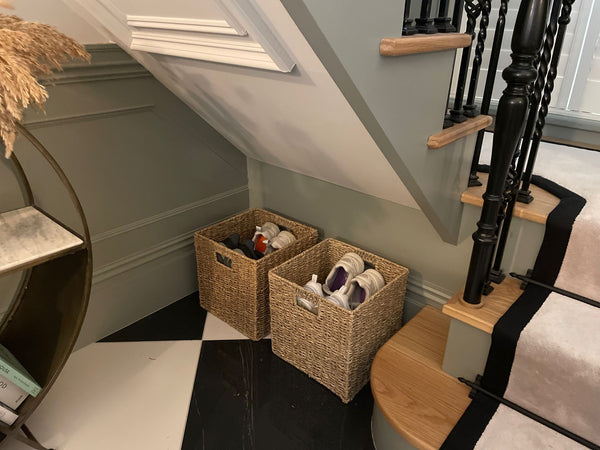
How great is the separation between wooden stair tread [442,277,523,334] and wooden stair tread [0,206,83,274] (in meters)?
0.93

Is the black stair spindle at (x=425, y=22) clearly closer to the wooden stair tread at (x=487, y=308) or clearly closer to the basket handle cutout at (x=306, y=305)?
the wooden stair tread at (x=487, y=308)

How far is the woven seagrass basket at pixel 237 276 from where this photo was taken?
157cm

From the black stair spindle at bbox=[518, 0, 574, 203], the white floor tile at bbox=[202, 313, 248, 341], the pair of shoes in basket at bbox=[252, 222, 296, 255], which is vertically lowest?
the white floor tile at bbox=[202, 313, 248, 341]

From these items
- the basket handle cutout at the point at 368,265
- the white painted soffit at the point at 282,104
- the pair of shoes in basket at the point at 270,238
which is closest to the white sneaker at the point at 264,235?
the pair of shoes in basket at the point at 270,238

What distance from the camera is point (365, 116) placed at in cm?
91

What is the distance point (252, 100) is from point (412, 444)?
937 millimetres

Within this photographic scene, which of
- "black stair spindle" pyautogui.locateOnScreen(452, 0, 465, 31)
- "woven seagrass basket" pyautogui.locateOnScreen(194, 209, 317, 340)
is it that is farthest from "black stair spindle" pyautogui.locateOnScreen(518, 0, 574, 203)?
"woven seagrass basket" pyautogui.locateOnScreen(194, 209, 317, 340)

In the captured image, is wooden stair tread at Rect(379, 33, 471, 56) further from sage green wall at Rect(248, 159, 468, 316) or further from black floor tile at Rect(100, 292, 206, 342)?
black floor tile at Rect(100, 292, 206, 342)

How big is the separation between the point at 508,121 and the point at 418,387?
0.70 metres

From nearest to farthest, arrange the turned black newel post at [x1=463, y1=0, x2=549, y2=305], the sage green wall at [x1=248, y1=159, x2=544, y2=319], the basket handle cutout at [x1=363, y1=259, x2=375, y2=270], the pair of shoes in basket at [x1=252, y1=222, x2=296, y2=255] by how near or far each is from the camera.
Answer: the turned black newel post at [x1=463, y1=0, x2=549, y2=305]
the sage green wall at [x1=248, y1=159, x2=544, y2=319]
the basket handle cutout at [x1=363, y1=259, x2=375, y2=270]
the pair of shoes in basket at [x1=252, y1=222, x2=296, y2=255]

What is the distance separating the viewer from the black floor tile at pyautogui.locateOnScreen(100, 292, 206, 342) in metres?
1.67

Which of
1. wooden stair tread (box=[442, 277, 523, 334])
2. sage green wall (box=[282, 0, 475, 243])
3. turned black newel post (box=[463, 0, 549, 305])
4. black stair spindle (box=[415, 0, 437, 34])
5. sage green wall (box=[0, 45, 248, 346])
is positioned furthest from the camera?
sage green wall (box=[0, 45, 248, 346])

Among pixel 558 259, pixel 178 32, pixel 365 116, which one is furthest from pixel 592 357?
pixel 178 32

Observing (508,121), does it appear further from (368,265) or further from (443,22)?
(368,265)
